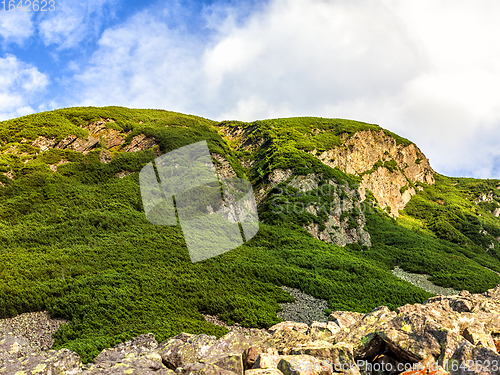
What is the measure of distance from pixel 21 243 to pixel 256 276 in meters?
19.4

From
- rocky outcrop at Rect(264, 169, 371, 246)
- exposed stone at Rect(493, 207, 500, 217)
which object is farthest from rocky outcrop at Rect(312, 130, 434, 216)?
exposed stone at Rect(493, 207, 500, 217)

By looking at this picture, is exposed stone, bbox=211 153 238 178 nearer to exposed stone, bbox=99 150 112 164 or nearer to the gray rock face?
exposed stone, bbox=99 150 112 164

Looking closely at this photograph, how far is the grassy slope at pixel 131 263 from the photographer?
14.9 m

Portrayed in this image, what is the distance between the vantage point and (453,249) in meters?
51.9

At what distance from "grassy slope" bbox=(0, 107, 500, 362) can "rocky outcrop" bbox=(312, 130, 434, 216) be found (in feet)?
67.5

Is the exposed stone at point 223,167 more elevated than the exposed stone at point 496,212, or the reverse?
the exposed stone at point 223,167

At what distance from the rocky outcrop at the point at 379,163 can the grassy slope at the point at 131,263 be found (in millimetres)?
20575

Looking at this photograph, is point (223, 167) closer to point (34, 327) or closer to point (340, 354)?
point (34, 327)

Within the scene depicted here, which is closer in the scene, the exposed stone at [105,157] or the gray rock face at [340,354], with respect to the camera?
the gray rock face at [340,354]

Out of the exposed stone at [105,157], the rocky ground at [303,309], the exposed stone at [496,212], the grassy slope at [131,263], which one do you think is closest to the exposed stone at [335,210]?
the grassy slope at [131,263]

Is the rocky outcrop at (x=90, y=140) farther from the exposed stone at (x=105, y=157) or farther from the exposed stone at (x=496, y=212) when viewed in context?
the exposed stone at (x=496, y=212)

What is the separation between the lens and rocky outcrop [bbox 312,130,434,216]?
218 ft

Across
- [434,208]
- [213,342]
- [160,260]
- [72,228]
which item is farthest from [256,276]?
[434,208]

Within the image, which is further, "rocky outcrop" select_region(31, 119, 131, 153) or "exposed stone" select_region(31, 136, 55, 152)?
"rocky outcrop" select_region(31, 119, 131, 153)
